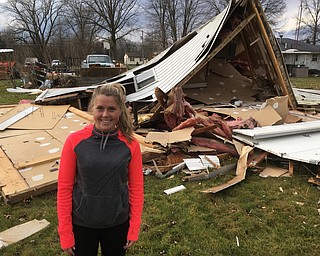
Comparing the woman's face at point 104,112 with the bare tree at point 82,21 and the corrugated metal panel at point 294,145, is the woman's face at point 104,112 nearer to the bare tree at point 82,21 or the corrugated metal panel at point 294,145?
the corrugated metal panel at point 294,145

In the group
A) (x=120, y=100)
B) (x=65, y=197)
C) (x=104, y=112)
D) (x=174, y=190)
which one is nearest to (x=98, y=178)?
(x=65, y=197)

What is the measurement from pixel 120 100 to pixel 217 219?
2.33 metres

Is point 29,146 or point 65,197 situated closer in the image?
point 65,197

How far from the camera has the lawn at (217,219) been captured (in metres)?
2.96

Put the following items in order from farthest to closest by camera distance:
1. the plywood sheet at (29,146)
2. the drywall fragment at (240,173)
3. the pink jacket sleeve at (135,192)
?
the plywood sheet at (29,146) → the drywall fragment at (240,173) → the pink jacket sleeve at (135,192)

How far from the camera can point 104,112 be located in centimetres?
184

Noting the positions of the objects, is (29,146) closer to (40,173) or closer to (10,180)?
(40,173)

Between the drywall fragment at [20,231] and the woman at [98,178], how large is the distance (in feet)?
5.35

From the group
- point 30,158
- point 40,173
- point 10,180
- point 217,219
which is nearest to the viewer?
point 217,219

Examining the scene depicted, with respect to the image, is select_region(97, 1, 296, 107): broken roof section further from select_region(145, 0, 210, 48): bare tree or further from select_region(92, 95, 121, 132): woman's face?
select_region(145, 0, 210, 48): bare tree

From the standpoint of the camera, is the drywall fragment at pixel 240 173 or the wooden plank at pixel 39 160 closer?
the drywall fragment at pixel 240 173

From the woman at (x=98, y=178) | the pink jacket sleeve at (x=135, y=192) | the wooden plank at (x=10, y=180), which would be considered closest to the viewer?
the woman at (x=98, y=178)

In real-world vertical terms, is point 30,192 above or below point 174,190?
above

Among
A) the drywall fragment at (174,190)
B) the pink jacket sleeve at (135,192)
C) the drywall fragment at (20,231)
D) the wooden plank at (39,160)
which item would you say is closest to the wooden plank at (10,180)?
the wooden plank at (39,160)
